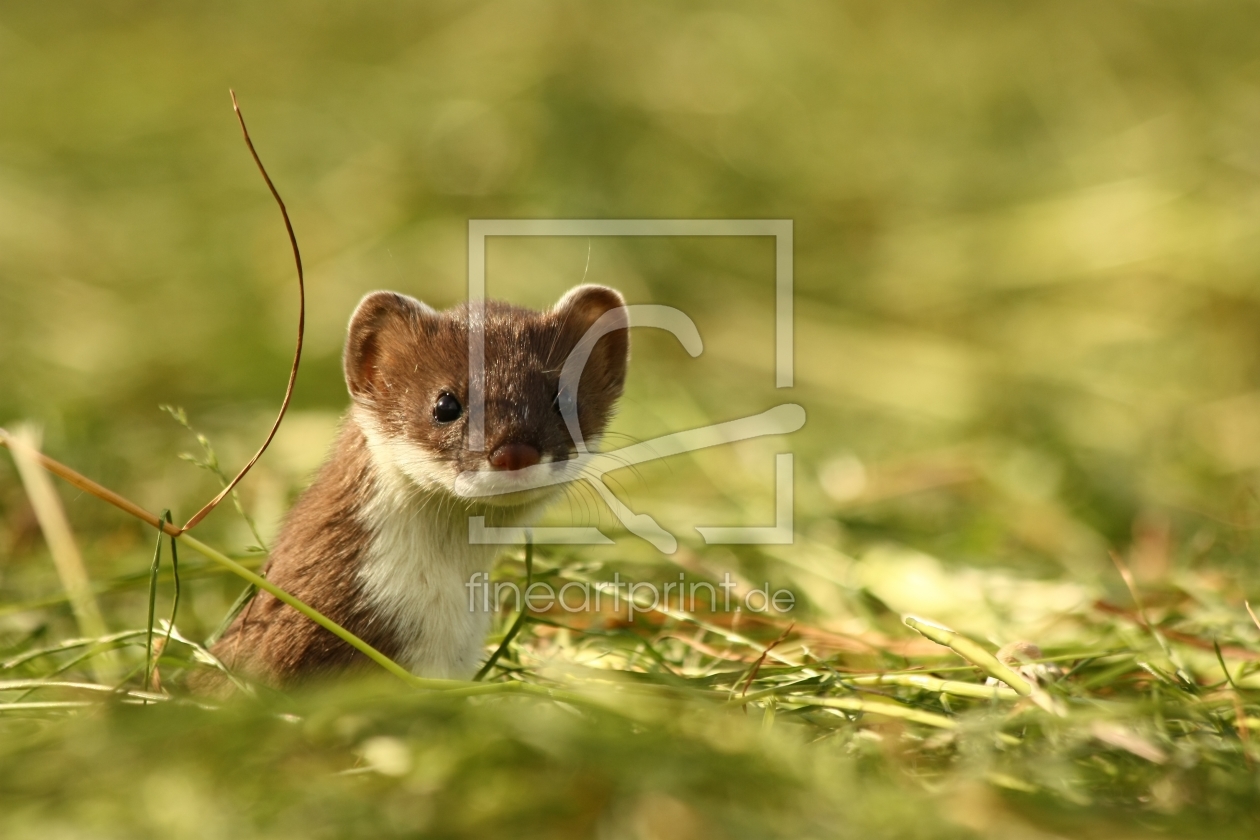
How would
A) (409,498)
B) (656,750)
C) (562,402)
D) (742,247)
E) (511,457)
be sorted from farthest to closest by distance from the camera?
1. (742,247)
2. (562,402)
3. (409,498)
4. (511,457)
5. (656,750)

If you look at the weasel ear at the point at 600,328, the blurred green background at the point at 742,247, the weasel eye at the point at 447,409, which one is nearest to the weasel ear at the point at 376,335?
the weasel eye at the point at 447,409

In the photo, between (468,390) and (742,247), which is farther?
(742,247)

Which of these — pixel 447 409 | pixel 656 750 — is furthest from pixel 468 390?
pixel 656 750

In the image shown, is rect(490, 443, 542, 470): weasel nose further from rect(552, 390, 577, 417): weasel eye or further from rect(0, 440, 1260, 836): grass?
rect(0, 440, 1260, 836): grass

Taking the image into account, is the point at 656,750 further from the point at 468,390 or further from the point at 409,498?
the point at 468,390

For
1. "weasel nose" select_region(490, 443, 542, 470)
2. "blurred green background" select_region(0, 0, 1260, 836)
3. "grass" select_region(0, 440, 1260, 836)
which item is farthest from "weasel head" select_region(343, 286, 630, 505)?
"blurred green background" select_region(0, 0, 1260, 836)

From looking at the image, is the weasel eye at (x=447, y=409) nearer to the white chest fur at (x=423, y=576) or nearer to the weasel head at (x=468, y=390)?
the weasel head at (x=468, y=390)

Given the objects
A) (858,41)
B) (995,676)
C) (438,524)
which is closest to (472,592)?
(438,524)

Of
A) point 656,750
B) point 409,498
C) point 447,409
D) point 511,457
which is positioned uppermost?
point 447,409
